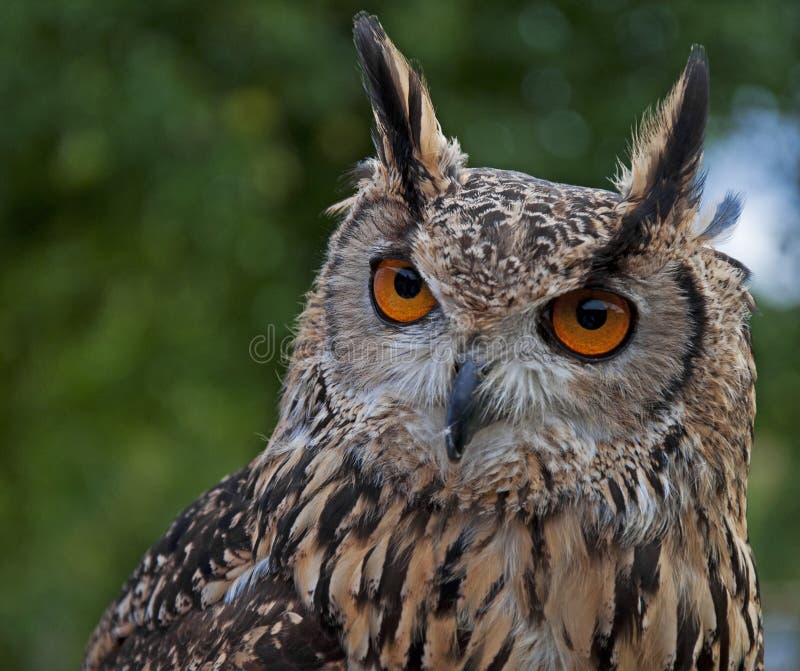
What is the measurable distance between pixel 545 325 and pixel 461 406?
0.23 m

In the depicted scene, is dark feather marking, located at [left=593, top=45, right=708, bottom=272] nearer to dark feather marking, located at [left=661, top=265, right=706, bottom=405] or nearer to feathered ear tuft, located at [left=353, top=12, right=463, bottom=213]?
dark feather marking, located at [left=661, top=265, right=706, bottom=405]

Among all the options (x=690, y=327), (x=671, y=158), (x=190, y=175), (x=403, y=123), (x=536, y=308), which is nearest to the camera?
(x=536, y=308)

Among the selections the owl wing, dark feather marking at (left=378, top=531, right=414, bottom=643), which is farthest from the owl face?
the owl wing

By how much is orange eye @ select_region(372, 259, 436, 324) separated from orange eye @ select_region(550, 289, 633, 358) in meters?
0.26

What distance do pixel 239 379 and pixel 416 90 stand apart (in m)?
3.08

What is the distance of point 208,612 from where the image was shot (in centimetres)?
212

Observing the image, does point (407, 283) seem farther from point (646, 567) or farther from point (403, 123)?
point (646, 567)

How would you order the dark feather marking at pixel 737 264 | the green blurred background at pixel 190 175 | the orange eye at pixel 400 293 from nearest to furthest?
the orange eye at pixel 400 293 → the dark feather marking at pixel 737 264 → the green blurred background at pixel 190 175

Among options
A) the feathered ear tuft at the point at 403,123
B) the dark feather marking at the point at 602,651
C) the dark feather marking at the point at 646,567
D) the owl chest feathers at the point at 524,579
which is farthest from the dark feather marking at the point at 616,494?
the feathered ear tuft at the point at 403,123

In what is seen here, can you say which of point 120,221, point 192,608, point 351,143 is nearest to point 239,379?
point 120,221

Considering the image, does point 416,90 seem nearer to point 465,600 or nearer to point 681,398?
point 681,398

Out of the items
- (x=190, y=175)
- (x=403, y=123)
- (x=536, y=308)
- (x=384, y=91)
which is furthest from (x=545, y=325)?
(x=190, y=175)

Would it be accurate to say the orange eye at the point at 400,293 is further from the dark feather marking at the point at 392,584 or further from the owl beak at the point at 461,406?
the dark feather marking at the point at 392,584

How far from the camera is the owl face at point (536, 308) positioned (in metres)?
1.78
